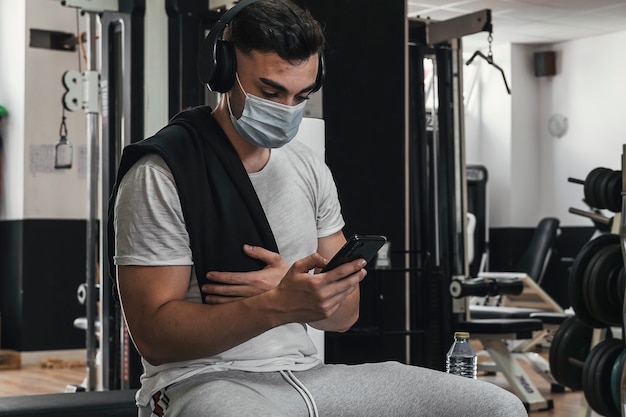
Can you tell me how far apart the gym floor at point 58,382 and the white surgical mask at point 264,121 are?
3.48 metres

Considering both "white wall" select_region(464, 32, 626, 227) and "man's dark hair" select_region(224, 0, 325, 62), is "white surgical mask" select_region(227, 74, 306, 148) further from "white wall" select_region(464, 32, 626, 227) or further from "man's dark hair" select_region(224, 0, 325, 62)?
"white wall" select_region(464, 32, 626, 227)

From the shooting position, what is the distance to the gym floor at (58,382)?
5.14m

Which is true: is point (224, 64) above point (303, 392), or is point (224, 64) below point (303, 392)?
above

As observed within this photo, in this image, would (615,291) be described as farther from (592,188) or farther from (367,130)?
(367,130)

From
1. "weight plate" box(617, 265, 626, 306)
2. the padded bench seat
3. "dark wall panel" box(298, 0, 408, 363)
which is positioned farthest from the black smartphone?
"weight plate" box(617, 265, 626, 306)

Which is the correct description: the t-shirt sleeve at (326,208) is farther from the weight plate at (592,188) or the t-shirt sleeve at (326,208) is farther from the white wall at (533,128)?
the white wall at (533,128)

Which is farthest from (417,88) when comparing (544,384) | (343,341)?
(544,384)

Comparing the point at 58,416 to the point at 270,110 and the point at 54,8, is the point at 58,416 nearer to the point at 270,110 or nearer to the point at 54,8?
the point at 270,110

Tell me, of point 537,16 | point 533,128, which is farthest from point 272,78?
point 533,128

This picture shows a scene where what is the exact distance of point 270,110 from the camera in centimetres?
169

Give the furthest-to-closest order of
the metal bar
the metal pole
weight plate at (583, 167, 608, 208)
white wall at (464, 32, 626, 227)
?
white wall at (464, 32, 626, 227), the metal bar, the metal pole, weight plate at (583, 167, 608, 208)

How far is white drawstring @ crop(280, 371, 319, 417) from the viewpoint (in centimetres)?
157

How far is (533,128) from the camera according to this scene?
947cm

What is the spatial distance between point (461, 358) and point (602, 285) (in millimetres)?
1943
